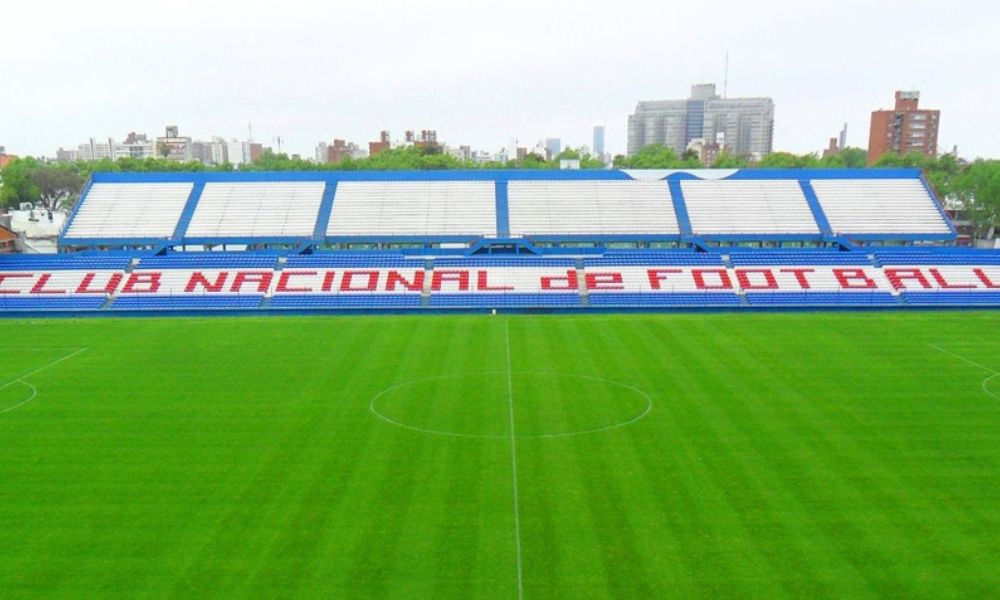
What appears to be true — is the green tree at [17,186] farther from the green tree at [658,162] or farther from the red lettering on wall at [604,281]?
the red lettering on wall at [604,281]

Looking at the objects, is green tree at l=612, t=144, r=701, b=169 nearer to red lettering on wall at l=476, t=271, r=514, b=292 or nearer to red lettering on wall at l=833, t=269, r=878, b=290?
red lettering on wall at l=833, t=269, r=878, b=290

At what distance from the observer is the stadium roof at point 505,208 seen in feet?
168

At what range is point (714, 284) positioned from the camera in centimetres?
4416

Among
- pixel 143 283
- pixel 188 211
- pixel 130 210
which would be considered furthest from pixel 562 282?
pixel 130 210

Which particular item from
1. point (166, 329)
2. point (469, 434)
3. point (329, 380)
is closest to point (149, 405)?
point (329, 380)

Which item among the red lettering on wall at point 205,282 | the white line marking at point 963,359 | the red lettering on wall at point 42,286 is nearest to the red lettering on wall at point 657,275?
the white line marking at point 963,359

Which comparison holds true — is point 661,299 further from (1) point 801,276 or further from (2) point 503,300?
(1) point 801,276

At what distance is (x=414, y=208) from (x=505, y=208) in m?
6.44

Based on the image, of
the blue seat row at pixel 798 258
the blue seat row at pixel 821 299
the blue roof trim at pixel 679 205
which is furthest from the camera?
the blue roof trim at pixel 679 205

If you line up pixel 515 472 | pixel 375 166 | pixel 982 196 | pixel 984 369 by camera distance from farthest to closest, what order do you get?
1. pixel 375 166
2. pixel 982 196
3. pixel 984 369
4. pixel 515 472

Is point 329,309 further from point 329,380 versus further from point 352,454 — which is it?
point 352,454

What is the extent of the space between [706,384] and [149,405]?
18476 millimetres

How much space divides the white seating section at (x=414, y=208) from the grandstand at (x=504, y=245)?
0.46ft

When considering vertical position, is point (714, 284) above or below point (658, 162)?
below
